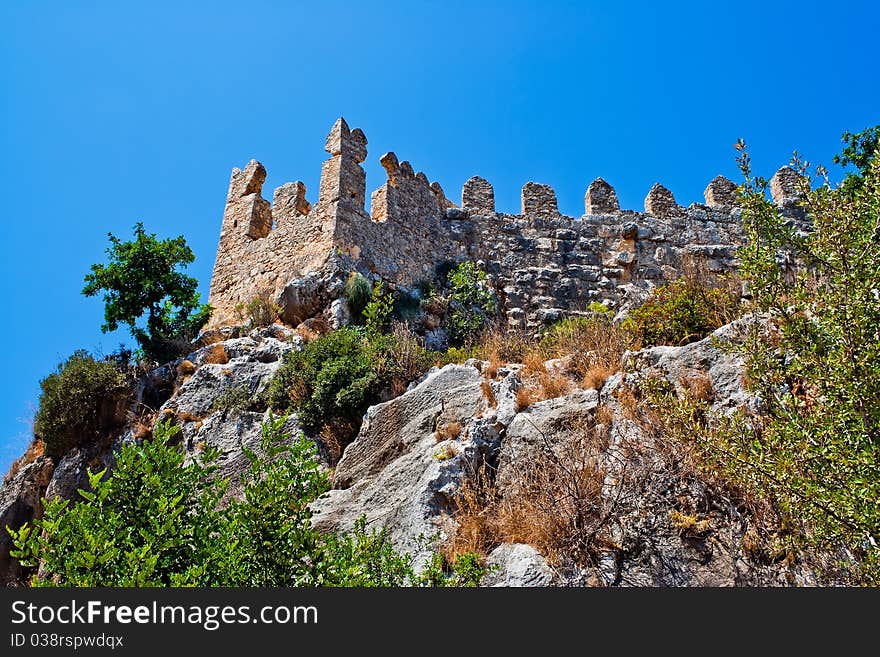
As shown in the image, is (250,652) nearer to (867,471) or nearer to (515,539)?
(515,539)

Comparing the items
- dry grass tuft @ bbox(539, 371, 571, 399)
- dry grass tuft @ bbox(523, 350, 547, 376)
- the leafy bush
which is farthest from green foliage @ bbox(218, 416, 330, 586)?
the leafy bush

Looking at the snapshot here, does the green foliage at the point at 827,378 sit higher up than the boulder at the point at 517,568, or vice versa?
the green foliage at the point at 827,378

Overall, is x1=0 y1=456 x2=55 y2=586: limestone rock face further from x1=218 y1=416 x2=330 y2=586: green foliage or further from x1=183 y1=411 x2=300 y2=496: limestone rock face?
x1=218 y1=416 x2=330 y2=586: green foliage

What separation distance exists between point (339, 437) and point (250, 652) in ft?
22.1

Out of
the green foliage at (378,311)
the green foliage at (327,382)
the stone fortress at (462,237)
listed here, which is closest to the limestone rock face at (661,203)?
the stone fortress at (462,237)

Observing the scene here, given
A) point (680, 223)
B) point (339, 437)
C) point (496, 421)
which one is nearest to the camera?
point (496, 421)

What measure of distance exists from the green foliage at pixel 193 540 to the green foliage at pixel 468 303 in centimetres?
932

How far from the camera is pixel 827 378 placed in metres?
5.79

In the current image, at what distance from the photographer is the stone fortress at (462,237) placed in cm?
1633

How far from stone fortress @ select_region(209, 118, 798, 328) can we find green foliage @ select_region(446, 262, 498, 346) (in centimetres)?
58

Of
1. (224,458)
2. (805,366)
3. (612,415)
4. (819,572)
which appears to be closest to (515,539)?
(612,415)

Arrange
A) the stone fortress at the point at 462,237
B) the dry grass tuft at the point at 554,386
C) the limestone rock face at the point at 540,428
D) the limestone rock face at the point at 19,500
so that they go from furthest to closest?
the stone fortress at the point at 462,237 → the limestone rock face at the point at 19,500 → the dry grass tuft at the point at 554,386 → the limestone rock face at the point at 540,428

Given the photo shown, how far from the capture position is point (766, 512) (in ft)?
21.5

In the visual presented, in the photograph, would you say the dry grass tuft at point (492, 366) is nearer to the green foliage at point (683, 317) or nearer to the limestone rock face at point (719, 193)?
the green foliage at point (683, 317)
